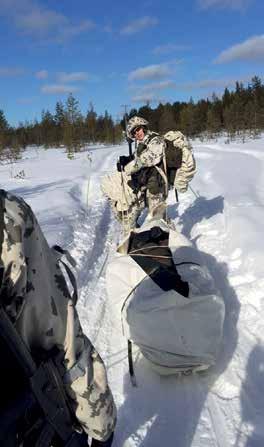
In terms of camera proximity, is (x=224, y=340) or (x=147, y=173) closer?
(x=224, y=340)

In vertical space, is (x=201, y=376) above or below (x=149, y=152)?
below

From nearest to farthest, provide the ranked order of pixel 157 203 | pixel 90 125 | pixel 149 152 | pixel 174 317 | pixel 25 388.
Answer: pixel 25 388
pixel 174 317
pixel 149 152
pixel 157 203
pixel 90 125

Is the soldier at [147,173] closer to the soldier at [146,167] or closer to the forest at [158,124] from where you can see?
Answer: the soldier at [146,167]

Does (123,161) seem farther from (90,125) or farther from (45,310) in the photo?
(90,125)

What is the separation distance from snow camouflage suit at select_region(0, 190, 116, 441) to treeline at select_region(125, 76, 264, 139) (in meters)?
32.9

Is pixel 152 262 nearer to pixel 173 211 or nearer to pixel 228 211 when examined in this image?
pixel 228 211

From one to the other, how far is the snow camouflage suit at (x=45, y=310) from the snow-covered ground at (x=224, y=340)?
4.46ft

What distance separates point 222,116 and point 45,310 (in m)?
50.1

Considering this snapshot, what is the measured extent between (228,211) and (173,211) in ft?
5.38

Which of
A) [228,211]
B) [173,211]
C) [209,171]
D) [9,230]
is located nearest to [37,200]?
[173,211]

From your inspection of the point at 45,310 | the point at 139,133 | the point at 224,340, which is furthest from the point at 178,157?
the point at 45,310

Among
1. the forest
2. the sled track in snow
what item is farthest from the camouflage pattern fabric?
the forest

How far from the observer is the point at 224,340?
149 inches

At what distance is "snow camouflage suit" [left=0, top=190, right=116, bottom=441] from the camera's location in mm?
1223
